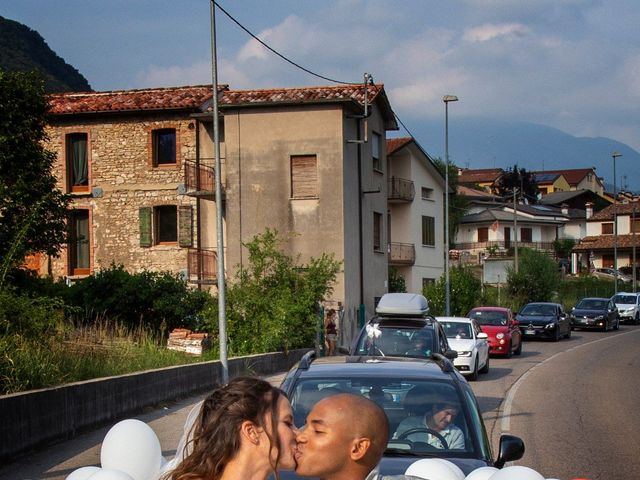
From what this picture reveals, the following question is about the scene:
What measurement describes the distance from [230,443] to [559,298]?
64.4m

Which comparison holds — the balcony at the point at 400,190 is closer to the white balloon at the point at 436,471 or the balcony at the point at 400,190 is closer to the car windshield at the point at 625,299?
the car windshield at the point at 625,299

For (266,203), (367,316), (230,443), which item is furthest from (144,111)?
(230,443)

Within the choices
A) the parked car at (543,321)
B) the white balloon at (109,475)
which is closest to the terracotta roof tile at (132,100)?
the parked car at (543,321)

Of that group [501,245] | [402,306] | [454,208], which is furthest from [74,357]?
[501,245]

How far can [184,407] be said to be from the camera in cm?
1733

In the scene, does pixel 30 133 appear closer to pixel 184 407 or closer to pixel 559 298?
pixel 184 407

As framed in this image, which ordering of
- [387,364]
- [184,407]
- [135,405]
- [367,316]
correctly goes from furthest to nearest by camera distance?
[367,316] < [184,407] < [135,405] < [387,364]

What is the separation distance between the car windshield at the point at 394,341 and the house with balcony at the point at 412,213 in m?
31.1

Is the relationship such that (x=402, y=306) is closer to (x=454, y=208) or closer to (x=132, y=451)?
(x=132, y=451)

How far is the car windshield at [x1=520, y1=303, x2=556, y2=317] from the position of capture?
42.9 metres

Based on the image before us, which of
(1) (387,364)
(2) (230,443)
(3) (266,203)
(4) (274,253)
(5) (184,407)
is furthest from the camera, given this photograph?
(3) (266,203)

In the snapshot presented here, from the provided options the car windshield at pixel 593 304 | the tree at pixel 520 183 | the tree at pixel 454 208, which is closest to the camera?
Result: the car windshield at pixel 593 304

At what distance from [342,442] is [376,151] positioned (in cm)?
4025

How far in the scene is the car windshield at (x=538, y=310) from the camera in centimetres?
4290
